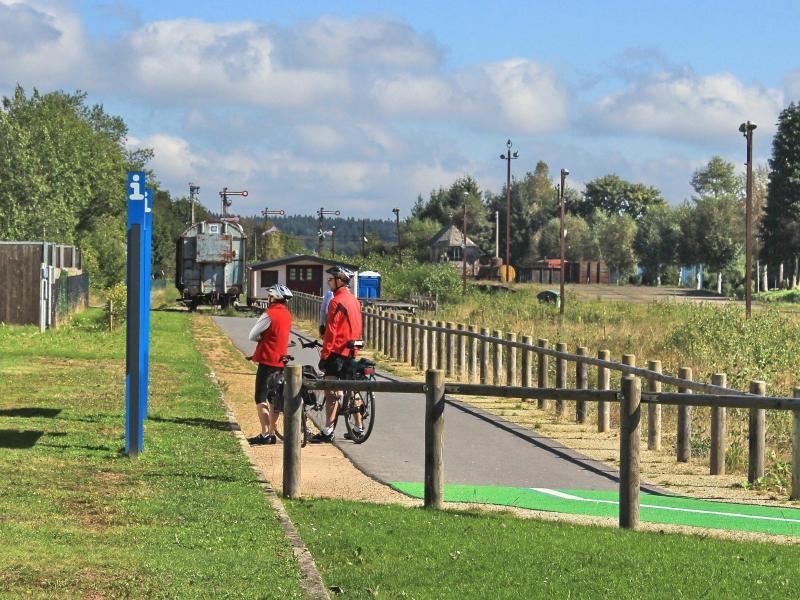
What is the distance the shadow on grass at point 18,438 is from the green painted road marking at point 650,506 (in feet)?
11.7

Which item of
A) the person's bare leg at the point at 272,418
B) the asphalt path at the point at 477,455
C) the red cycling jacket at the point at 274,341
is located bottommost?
the asphalt path at the point at 477,455

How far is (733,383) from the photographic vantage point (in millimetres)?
19328

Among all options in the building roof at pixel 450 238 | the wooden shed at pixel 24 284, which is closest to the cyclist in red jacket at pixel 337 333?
the wooden shed at pixel 24 284

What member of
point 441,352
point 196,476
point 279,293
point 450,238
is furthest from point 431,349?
point 450,238

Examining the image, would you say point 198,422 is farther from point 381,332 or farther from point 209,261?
point 209,261

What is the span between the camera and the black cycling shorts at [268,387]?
1477cm

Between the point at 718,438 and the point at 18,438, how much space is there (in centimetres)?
699

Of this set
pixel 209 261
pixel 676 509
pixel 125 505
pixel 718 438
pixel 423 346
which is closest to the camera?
pixel 125 505

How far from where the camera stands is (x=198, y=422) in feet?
53.9

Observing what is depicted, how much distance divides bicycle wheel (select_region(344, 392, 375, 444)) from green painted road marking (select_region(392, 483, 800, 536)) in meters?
2.99

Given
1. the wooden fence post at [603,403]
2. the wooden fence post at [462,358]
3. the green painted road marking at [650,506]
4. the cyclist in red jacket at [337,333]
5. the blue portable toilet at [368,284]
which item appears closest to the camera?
the green painted road marking at [650,506]

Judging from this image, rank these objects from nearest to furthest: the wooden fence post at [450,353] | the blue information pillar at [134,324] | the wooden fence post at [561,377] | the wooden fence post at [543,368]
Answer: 1. the blue information pillar at [134,324]
2. the wooden fence post at [561,377]
3. the wooden fence post at [543,368]
4. the wooden fence post at [450,353]

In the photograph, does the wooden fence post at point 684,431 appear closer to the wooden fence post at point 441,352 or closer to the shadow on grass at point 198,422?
the shadow on grass at point 198,422

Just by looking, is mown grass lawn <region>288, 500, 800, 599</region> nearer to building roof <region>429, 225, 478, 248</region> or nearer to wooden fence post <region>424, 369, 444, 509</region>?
wooden fence post <region>424, 369, 444, 509</region>
